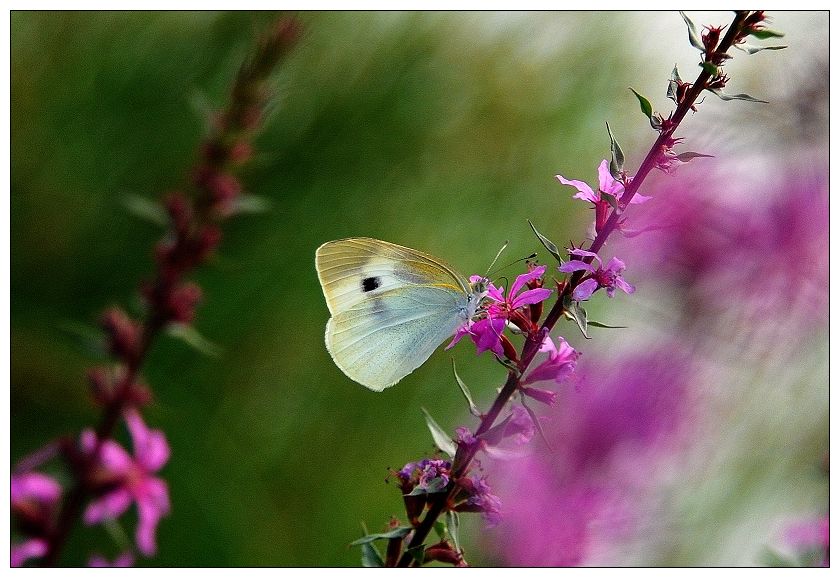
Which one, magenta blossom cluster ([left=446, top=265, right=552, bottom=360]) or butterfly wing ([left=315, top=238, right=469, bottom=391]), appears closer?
magenta blossom cluster ([left=446, top=265, right=552, bottom=360])

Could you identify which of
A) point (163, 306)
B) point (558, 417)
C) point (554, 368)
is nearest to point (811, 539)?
point (558, 417)

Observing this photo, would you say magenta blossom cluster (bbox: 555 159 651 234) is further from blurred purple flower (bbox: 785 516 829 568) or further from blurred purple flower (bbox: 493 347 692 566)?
blurred purple flower (bbox: 785 516 829 568)

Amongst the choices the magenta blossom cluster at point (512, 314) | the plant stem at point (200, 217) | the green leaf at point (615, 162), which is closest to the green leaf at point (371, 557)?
the magenta blossom cluster at point (512, 314)

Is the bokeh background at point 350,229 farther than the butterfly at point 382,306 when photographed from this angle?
Yes

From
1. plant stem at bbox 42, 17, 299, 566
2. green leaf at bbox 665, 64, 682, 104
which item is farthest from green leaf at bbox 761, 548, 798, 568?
plant stem at bbox 42, 17, 299, 566

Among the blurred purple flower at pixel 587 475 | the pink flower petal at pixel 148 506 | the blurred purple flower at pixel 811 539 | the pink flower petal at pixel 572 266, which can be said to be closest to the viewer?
the pink flower petal at pixel 572 266

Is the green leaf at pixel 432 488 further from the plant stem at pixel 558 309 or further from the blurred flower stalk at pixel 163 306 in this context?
the blurred flower stalk at pixel 163 306
